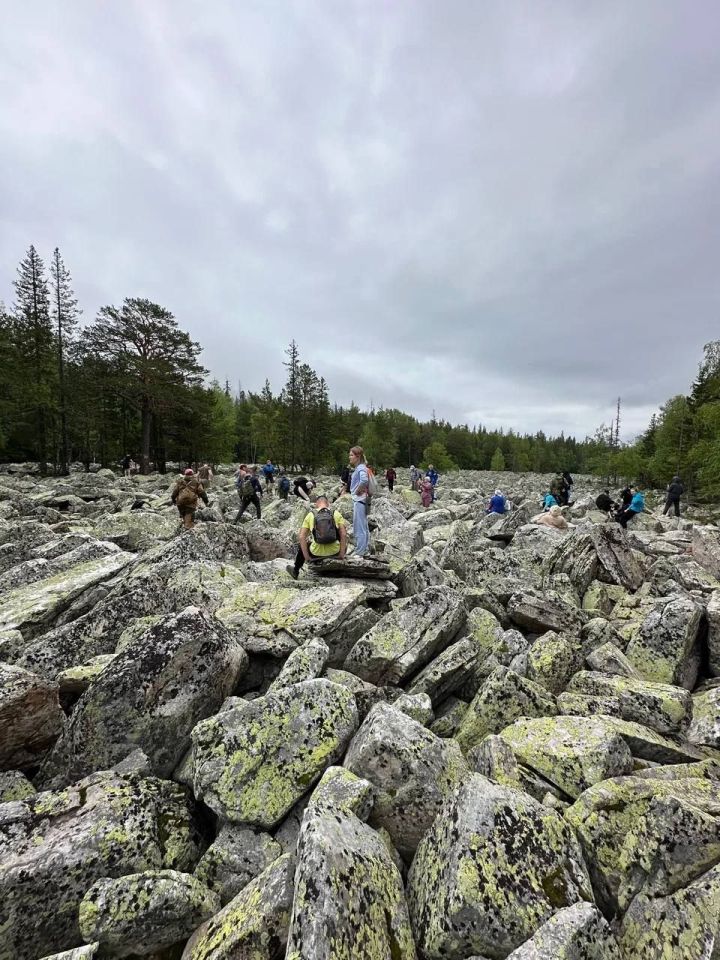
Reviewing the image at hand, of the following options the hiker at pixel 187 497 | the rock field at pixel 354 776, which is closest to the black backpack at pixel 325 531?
the rock field at pixel 354 776

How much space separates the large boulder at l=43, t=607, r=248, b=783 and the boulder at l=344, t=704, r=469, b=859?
6.79ft

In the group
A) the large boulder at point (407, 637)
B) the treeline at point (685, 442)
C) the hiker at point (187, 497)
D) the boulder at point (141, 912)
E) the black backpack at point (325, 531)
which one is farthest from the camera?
the treeline at point (685, 442)

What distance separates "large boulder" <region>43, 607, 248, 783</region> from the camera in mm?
4727

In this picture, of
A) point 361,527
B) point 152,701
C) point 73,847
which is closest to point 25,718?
point 152,701

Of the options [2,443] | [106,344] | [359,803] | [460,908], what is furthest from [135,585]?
[2,443]

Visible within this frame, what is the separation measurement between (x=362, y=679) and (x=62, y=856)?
3.60 m

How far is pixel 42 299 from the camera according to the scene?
4747cm

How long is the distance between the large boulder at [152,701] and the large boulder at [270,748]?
693 mm

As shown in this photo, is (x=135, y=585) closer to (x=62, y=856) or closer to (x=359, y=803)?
(x=62, y=856)

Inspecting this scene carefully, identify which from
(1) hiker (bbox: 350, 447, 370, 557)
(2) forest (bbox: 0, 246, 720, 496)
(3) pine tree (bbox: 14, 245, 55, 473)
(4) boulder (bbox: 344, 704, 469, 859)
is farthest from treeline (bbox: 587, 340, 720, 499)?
(3) pine tree (bbox: 14, 245, 55, 473)

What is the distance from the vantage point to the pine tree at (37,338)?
44.1 metres

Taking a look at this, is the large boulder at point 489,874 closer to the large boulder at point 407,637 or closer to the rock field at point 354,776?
the rock field at point 354,776

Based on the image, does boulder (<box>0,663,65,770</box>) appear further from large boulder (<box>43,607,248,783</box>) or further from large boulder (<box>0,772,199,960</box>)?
large boulder (<box>0,772,199,960</box>)

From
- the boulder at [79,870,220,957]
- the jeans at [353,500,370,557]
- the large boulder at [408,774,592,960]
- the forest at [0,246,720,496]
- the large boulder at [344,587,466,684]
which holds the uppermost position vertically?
the forest at [0,246,720,496]
